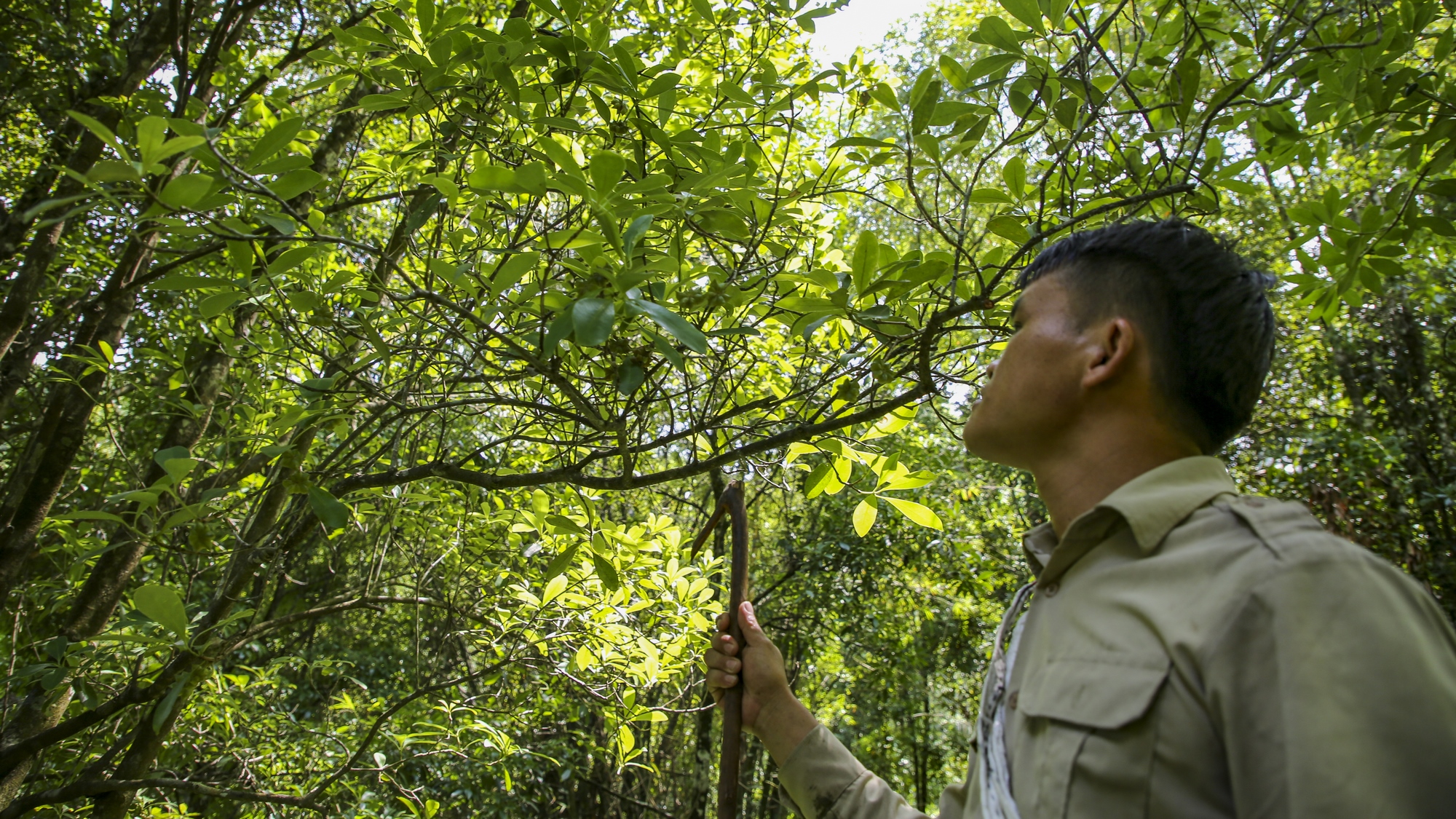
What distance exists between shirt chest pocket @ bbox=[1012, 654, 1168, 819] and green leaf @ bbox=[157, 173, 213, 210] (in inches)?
50.0

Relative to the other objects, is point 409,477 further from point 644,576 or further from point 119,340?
point 119,340

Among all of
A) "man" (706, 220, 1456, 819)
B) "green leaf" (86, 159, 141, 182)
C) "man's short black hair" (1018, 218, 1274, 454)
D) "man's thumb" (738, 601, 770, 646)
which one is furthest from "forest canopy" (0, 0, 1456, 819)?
"man's thumb" (738, 601, 770, 646)

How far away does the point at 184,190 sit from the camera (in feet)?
3.66

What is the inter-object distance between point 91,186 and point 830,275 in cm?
110

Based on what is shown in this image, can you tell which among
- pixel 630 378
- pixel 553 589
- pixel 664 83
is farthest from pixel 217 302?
pixel 553 589

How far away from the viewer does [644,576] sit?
10.4ft

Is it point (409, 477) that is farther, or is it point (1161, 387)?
point (409, 477)

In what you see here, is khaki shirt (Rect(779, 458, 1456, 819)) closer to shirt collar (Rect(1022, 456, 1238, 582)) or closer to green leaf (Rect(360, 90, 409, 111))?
shirt collar (Rect(1022, 456, 1238, 582))

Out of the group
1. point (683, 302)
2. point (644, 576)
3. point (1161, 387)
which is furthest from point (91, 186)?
point (644, 576)

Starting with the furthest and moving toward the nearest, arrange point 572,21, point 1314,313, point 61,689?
point 61,689 → point 1314,313 → point 572,21

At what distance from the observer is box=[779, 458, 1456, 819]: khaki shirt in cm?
67

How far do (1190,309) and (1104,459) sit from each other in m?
0.26

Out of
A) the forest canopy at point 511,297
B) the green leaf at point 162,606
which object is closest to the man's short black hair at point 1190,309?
the forest canopy at point 511,297

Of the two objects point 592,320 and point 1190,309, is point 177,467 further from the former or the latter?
point 1190,309
